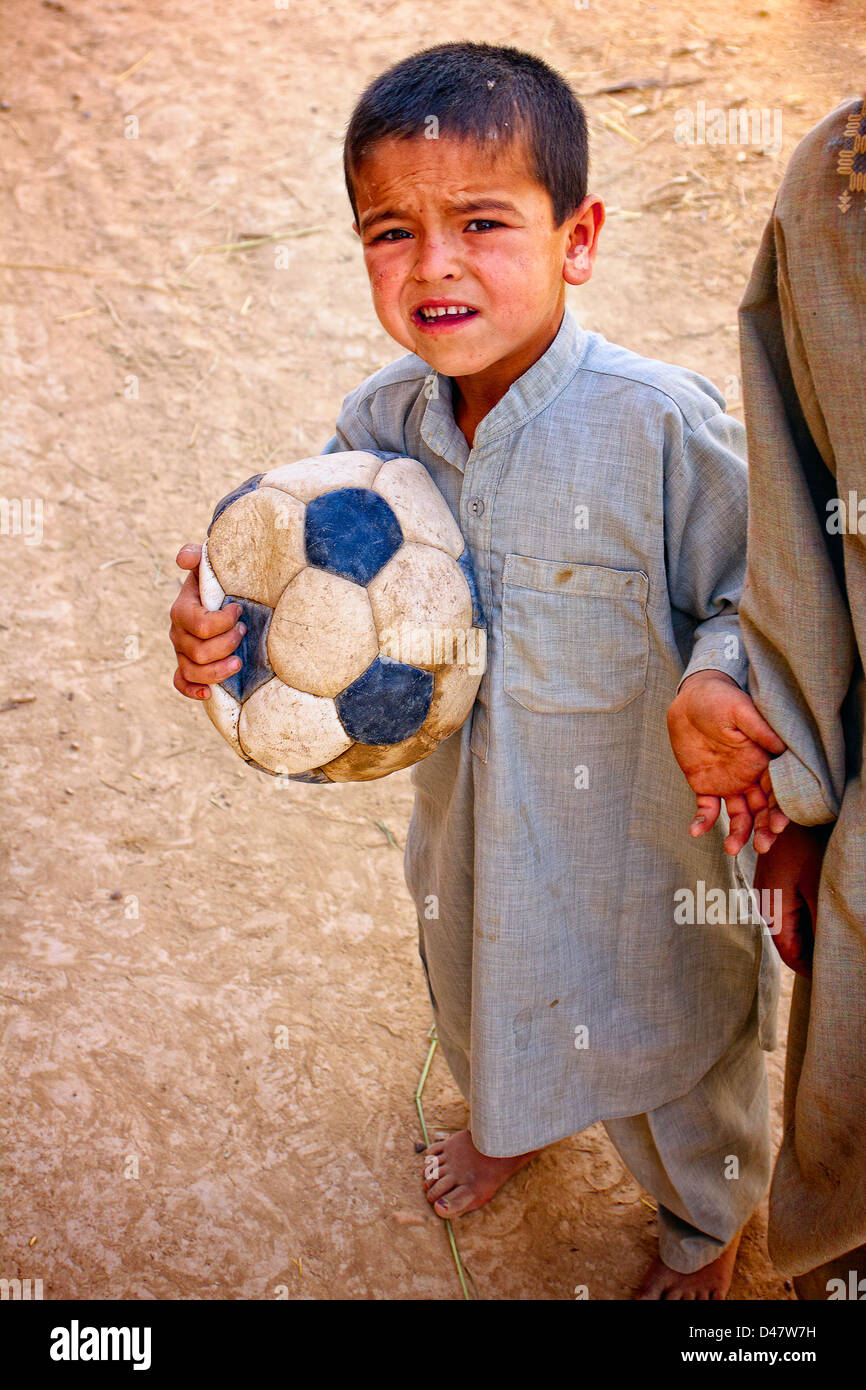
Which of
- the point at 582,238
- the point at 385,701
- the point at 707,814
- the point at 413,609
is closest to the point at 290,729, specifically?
the point at 385,701

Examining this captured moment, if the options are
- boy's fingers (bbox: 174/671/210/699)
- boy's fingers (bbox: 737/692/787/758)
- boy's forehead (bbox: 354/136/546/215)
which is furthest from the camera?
boy's fingers (bbox: 174/671/210/699)

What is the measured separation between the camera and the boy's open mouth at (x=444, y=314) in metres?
1.53

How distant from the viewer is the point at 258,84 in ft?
18.3

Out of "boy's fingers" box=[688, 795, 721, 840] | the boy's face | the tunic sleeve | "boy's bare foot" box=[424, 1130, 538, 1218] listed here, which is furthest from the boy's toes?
the boy's face

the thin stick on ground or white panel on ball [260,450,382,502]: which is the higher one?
white panel on ball [260,450,382,502]

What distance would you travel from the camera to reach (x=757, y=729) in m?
1.36

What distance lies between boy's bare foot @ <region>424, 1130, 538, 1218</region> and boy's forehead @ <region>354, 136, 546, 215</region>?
183 cm

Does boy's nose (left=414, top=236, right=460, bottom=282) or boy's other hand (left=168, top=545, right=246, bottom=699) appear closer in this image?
boy's nose (left=414, top=236, right=460, bottom=282)

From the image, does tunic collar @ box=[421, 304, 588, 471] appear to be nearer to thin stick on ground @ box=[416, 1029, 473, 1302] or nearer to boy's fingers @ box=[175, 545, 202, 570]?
boy's fingers @ box=[175, 545, 202, 570]

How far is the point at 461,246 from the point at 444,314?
96 millimetres

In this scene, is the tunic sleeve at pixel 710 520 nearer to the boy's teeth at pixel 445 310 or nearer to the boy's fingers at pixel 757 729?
the boy's fingers at pixel 757 729

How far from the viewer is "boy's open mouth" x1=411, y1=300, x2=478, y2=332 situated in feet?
5.02

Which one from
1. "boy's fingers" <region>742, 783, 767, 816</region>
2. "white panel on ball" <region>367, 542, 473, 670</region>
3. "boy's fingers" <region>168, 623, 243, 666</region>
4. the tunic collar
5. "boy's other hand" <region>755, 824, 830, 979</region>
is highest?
the tunic collar

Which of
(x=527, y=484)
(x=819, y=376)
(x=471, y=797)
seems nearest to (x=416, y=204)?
(x=527, y=484)
